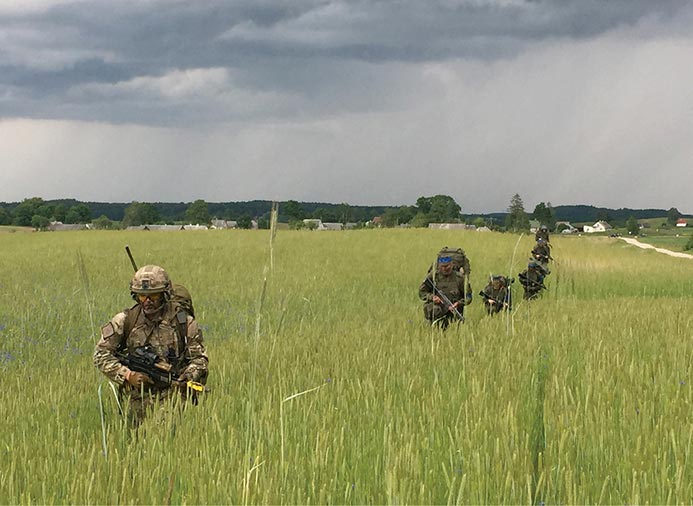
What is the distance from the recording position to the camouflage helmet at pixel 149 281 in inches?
181

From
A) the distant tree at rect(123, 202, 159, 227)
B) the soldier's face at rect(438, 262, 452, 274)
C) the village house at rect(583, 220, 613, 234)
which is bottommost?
A: the village house at rect(583, 220, 613, 234)

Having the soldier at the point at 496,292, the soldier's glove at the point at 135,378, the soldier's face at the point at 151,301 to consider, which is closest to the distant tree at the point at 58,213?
the soldier at the point at 496,292

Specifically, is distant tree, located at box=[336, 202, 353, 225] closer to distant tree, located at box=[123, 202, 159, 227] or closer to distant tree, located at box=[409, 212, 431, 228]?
distant tree, located at box=[409, 212, 431, 228]

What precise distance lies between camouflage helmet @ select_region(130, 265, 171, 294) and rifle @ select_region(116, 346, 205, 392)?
47 cm

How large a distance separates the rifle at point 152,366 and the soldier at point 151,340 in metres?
0.03

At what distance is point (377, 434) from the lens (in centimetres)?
360

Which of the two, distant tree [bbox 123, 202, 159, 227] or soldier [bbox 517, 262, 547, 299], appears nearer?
soldier [bbox 517, 262, 547, 299]

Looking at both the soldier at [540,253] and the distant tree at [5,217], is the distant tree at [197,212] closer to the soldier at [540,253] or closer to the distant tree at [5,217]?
the distant tree at [5,217]

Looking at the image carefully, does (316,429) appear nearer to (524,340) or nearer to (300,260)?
(524,340)

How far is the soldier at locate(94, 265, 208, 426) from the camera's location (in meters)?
4.66

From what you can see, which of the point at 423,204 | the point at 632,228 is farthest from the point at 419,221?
the point at 632,228

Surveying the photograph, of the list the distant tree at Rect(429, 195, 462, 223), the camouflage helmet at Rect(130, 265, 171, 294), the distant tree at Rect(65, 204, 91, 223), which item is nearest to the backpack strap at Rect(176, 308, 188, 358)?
the camouflage helmet at Rect(130, 265, 171, 294)

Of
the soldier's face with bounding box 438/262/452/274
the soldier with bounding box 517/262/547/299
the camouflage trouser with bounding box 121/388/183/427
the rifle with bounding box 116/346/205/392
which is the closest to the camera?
the camouflage trouser with bounding box 121/388/183/427

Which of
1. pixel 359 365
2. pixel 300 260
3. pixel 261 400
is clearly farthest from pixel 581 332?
pixel 300 260
